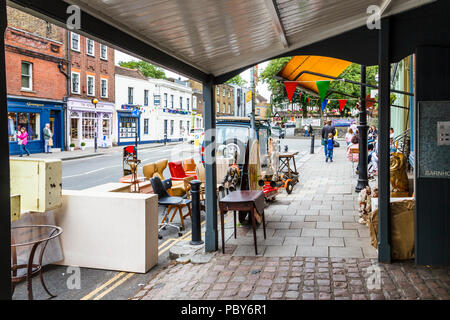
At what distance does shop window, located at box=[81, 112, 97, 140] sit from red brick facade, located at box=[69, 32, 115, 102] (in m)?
1.49

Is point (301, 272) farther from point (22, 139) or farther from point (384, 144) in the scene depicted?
point (22, 139)

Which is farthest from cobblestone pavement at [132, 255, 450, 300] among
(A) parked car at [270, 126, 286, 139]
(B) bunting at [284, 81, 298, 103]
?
(A) parked car at [270, 126, 286, 139]

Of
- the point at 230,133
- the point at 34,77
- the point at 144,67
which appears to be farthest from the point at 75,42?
the point at 144,67

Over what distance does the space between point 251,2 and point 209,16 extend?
426mm

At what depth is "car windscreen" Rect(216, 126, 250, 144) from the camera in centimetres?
1347

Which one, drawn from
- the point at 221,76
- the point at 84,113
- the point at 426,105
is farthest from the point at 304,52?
the point at 84,113

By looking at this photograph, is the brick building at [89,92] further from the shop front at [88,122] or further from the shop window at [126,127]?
the shop window at [126,127]

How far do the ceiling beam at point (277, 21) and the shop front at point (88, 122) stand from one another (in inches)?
1008

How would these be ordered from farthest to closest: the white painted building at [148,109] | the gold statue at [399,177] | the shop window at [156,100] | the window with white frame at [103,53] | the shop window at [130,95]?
the shop window at [156,100]
the shop window at [130,95]
the white painted building at [148,109]
the window with white frame at [103,53]
the gold statue at [399,177]

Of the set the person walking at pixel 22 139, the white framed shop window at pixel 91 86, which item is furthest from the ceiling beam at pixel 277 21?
the white framed shop window at pixel 91 86

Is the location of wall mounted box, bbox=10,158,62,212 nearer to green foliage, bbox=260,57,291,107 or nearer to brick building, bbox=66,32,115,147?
brick building, bbox=66,32,115,147

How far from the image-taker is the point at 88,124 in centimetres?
3238

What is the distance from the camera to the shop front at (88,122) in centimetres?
3007

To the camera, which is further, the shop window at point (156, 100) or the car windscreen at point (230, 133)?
the shop window at point (156, 100)
